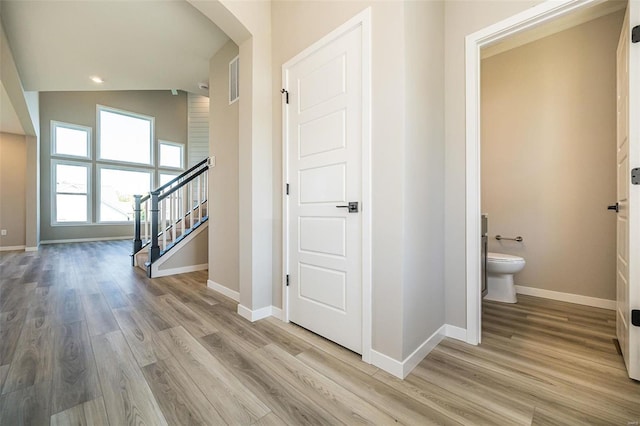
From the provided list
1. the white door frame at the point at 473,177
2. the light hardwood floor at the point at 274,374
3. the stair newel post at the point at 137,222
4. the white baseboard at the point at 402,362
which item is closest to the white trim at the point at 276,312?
the light hardwood floor at the point at 274,374

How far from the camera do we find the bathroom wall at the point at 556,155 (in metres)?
2.47

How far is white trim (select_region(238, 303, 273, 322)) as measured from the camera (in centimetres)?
218

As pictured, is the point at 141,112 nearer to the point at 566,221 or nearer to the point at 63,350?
the point at 63,350

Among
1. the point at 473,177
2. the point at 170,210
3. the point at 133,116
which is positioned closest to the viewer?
the point at 473,177

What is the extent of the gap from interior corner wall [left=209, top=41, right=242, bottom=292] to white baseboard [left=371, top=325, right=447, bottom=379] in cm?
176

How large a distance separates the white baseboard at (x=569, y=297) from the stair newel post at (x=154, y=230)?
454 centimetres

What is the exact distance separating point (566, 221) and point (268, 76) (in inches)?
129

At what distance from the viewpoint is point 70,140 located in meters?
6.84

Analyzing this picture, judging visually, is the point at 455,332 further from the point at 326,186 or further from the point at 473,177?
the point at 326,186

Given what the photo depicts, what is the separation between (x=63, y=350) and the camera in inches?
64.6

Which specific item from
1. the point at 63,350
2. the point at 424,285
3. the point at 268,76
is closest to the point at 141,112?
the point at 268,76

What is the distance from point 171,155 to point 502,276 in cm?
919

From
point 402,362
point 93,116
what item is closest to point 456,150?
point 402,362

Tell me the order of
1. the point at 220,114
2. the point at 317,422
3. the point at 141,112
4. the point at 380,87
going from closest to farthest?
the point at 317,422 < the point at 380,87 < the point at 220,114 < the point at 141,112
